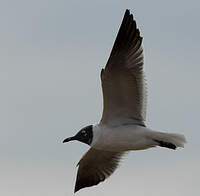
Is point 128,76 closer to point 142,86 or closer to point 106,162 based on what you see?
point 142,86

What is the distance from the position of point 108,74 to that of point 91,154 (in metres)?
2.02

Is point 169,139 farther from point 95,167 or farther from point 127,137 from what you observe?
point 95,167

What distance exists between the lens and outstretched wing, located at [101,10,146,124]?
39.9 feet

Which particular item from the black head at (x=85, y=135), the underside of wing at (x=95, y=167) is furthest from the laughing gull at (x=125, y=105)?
the underside of wing at (x=95, y=167)

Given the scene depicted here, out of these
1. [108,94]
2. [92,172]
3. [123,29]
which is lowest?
[92,172]

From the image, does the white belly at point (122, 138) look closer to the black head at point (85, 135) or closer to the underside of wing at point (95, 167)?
the black head at point (85, 135)

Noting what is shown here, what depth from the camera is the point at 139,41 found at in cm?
1235

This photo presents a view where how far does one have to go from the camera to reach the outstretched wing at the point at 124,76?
1216 centimetres

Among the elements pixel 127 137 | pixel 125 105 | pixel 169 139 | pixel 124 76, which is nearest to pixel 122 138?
pixel 127 137

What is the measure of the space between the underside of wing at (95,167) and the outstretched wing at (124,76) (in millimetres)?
1346

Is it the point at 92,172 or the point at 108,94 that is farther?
the point at 92,172

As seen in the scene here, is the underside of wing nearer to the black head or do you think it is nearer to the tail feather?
the black head

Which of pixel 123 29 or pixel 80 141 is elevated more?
pixel 123 29

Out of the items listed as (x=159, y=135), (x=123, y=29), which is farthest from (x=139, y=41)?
(x=159, y=135)
